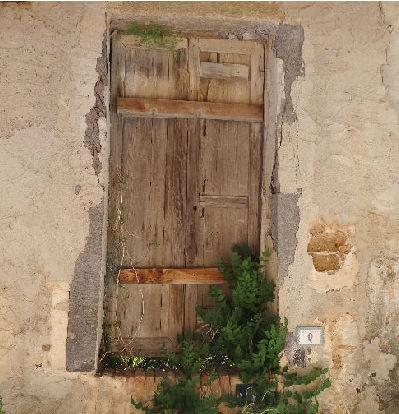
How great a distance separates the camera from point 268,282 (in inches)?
137

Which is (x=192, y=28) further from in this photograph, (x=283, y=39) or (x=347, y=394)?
(x=347, y=394)

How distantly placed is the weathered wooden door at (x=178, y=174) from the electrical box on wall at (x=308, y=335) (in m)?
0.73

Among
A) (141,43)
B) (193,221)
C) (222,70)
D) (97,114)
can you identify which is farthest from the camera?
(193,221)

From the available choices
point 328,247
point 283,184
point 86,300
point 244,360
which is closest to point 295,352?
point 244,360

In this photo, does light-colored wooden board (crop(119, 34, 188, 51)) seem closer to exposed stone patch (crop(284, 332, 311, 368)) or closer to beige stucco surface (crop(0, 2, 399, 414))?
beige stucco surface (crop(0, 2, 399, 414))

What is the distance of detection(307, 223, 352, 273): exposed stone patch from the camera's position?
3453 millimetres

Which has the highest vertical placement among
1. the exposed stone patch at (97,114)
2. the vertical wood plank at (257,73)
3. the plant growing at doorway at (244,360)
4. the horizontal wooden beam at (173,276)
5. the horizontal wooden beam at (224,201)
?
the vertical wood plank at (257,73)

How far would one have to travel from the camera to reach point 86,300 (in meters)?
3.30

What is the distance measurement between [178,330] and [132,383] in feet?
1.80

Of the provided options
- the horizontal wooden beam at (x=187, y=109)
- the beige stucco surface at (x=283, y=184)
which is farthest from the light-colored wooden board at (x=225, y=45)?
the horizontal wooden beam at (x=187, y=109)

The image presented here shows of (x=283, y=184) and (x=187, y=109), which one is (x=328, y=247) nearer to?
(x=283, y=184)

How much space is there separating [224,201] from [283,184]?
0.53 m

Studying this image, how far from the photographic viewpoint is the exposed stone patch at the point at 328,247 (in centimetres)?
345

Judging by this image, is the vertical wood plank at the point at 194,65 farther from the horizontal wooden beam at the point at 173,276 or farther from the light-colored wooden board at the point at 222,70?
the horizontal wooden beam at the point at 173,276
